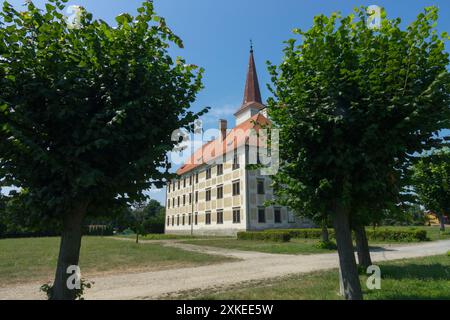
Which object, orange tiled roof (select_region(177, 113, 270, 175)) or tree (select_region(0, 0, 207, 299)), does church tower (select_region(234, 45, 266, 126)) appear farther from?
tree (select_region(0, 0, 207, 299))

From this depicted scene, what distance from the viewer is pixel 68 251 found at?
4.83 metres

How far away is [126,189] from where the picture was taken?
5.00m

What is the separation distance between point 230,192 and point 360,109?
1272 inches

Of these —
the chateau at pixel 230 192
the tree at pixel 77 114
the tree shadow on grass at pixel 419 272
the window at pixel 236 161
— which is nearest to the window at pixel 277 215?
the chateau at pixel 230 192

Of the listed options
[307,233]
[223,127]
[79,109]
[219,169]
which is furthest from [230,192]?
[79,109]

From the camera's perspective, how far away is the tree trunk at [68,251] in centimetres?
477

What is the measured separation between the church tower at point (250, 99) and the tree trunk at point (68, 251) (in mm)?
41449

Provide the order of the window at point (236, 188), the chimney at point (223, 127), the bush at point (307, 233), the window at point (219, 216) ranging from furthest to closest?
the chimney at point (223, 127) → the window at point (219, 216) → the window at point (236, 188) → the bush at point (307, 233)

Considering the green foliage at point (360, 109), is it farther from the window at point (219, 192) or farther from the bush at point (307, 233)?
the window at point (219, 192)

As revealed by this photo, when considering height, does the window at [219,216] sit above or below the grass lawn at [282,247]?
above

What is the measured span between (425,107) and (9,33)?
20.4 feet

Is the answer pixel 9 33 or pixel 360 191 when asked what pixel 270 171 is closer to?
pixel 360 191

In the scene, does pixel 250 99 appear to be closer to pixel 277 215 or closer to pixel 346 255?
pixel 277 215

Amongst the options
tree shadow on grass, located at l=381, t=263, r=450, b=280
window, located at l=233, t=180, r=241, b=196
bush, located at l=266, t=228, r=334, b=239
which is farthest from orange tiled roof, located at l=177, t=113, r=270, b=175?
tree shadow on grass, located at l=381, t=263, r=450, b=280
